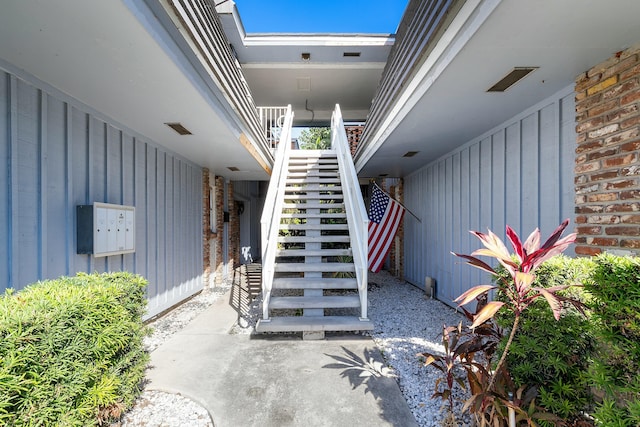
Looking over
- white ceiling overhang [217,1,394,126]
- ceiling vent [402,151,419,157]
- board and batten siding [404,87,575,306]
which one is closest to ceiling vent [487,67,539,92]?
board and batten siding [404,87,575,306]

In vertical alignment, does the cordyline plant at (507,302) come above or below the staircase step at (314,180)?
below

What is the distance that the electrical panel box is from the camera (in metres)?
3.00

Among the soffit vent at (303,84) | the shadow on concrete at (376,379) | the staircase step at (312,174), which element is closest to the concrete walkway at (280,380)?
the shadow on concrete at (376,379)

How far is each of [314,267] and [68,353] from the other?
3008 mm

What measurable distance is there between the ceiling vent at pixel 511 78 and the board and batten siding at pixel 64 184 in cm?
407

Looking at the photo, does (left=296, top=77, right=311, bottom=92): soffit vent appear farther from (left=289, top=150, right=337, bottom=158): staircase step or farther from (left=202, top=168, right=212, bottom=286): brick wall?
(left=202, top=168, right=212, bottom=286): brick wall

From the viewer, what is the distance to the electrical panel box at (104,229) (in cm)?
300

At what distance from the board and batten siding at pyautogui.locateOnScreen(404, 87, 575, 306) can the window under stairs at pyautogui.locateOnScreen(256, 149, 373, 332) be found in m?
1.85

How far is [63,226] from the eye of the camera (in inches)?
112

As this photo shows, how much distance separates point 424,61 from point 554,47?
0.93 metres

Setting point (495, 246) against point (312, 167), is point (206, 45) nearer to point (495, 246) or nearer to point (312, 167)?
point (495, 246)

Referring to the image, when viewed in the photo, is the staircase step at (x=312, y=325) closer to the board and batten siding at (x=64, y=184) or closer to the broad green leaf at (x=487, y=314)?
the board and batten siding at (x=64, y=184)

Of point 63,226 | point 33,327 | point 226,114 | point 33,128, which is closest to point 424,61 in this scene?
point 226,114

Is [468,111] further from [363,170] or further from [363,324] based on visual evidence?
[363,170]
